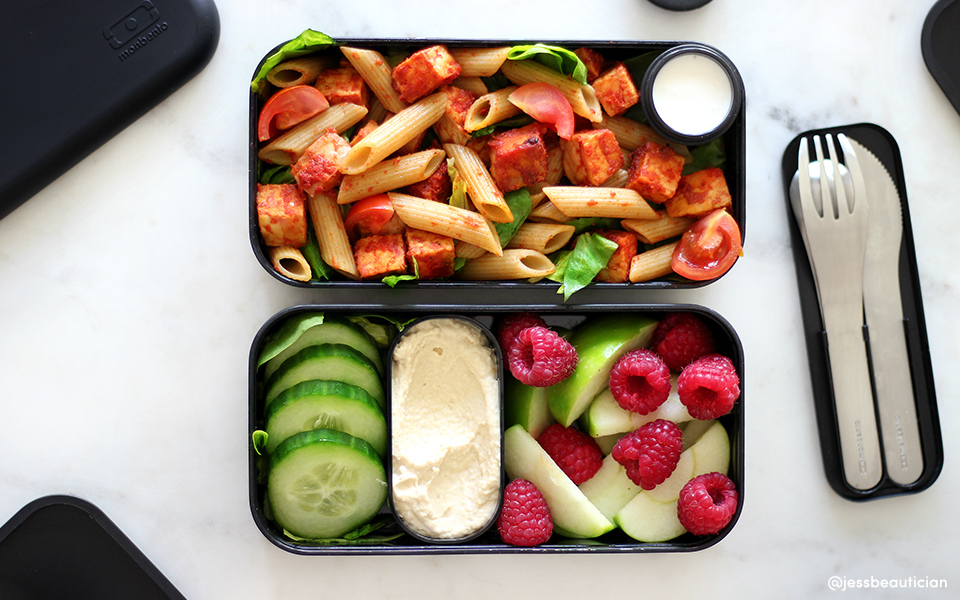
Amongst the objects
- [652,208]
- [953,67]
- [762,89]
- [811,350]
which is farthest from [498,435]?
[953,67]

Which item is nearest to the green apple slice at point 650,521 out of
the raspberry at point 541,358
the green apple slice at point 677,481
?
the green apple slice at point 677,481

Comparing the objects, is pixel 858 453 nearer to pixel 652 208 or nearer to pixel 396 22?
pixel 652 208

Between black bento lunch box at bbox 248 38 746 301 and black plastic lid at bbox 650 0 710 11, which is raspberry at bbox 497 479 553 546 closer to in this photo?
black bento lunch box at bbox 248 38 746 301

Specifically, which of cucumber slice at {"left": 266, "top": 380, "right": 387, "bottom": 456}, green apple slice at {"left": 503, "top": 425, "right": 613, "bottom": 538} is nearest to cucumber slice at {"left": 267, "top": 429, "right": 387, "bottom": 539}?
cucumber slice at {"left": 266, "top": 380, "right": 387, "bottom": 456}

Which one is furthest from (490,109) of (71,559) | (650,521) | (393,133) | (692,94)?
(71,559)

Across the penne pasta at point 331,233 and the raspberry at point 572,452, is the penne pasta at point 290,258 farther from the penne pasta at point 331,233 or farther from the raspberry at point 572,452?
the raspberry at point 572,452

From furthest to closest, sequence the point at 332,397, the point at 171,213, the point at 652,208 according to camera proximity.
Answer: the point at 171,213 < the point at 652,208 < the point at 332,397
